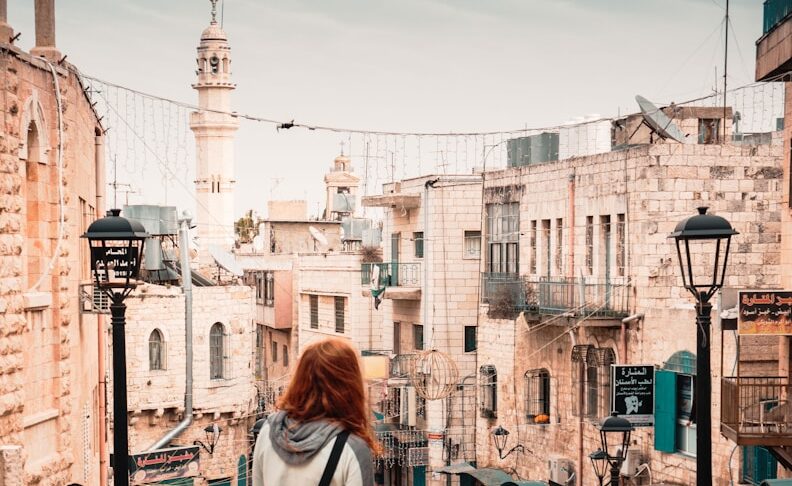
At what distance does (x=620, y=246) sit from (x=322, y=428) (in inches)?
780

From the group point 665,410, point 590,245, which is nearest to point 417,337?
point 590,245

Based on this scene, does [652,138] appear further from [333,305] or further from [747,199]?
[333,305]

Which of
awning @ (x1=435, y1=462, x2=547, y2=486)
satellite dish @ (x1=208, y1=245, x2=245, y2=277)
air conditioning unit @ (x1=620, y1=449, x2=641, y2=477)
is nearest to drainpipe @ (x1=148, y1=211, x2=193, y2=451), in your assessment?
satellite dish @ (x1=208, y1=245, x2=245, y2=277)

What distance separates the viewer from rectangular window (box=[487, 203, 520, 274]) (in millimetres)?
29094

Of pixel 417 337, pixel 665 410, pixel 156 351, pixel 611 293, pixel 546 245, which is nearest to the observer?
pixel 665 410

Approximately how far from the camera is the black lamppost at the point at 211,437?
31.4 m

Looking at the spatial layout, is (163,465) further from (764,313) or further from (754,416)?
(764,313)

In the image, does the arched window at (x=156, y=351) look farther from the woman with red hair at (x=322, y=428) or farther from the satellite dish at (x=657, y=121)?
the woman with red hair at (x=322, y=428)

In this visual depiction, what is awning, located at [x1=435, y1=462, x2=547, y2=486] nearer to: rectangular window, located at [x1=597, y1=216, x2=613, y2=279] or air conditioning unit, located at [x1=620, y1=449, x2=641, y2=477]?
air conditioning unit, located at [x1=620, y1=449, x2=641, y2=477]

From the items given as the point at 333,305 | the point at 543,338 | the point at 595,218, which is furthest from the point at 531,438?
the point at 333,305

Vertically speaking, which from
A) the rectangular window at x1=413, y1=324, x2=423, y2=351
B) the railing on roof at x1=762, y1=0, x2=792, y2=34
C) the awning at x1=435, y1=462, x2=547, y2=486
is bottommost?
the awning at x1=435, y1=462, x2=547, y2=486

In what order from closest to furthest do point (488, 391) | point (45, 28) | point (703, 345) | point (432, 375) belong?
1. point (703, 345)
2. point (45, 28)
3. point (432, 375)
4. point (488, 391)

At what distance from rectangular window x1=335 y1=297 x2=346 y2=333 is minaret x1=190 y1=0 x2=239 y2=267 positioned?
23549 millimetres

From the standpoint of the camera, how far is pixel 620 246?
23781 mm
